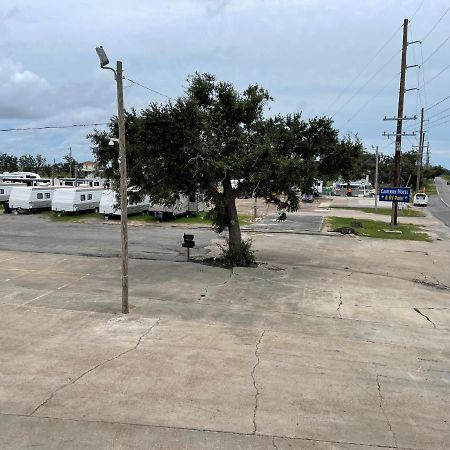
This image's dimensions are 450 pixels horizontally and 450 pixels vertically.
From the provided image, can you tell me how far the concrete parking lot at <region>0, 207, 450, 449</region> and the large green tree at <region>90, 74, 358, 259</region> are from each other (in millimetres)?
3481

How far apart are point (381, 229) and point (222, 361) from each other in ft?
97.7

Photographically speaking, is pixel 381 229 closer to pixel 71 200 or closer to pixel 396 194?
pixel 396 194

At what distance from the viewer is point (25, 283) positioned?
1611 cm

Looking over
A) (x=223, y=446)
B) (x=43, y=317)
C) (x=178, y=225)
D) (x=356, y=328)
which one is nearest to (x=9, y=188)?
(x=178, y=225)

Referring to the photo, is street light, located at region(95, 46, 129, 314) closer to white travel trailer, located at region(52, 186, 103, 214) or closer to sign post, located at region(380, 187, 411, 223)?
sign post, located at region(380, 187, 411, 223)

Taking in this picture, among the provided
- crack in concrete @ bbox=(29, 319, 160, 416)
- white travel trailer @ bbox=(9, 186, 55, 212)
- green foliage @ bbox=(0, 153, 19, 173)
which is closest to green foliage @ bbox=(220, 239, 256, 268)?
crack in concrete @ bbox=(29, 319, 160, 416)

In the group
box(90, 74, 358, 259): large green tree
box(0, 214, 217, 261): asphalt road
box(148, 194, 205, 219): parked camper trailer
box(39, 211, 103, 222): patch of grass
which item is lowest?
box(0, 214, 217, 261): asphalt road

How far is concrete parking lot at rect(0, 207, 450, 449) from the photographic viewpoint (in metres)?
6.63

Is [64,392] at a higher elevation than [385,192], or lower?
lower

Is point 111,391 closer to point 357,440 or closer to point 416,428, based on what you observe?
point 357,440

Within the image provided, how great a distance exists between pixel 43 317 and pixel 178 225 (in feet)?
81.6

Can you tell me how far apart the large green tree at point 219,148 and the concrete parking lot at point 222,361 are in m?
3.48

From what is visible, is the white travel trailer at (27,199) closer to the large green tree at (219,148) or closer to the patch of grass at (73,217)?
the patch of grass at (73,217)

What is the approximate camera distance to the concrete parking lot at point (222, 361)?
21.7ft
